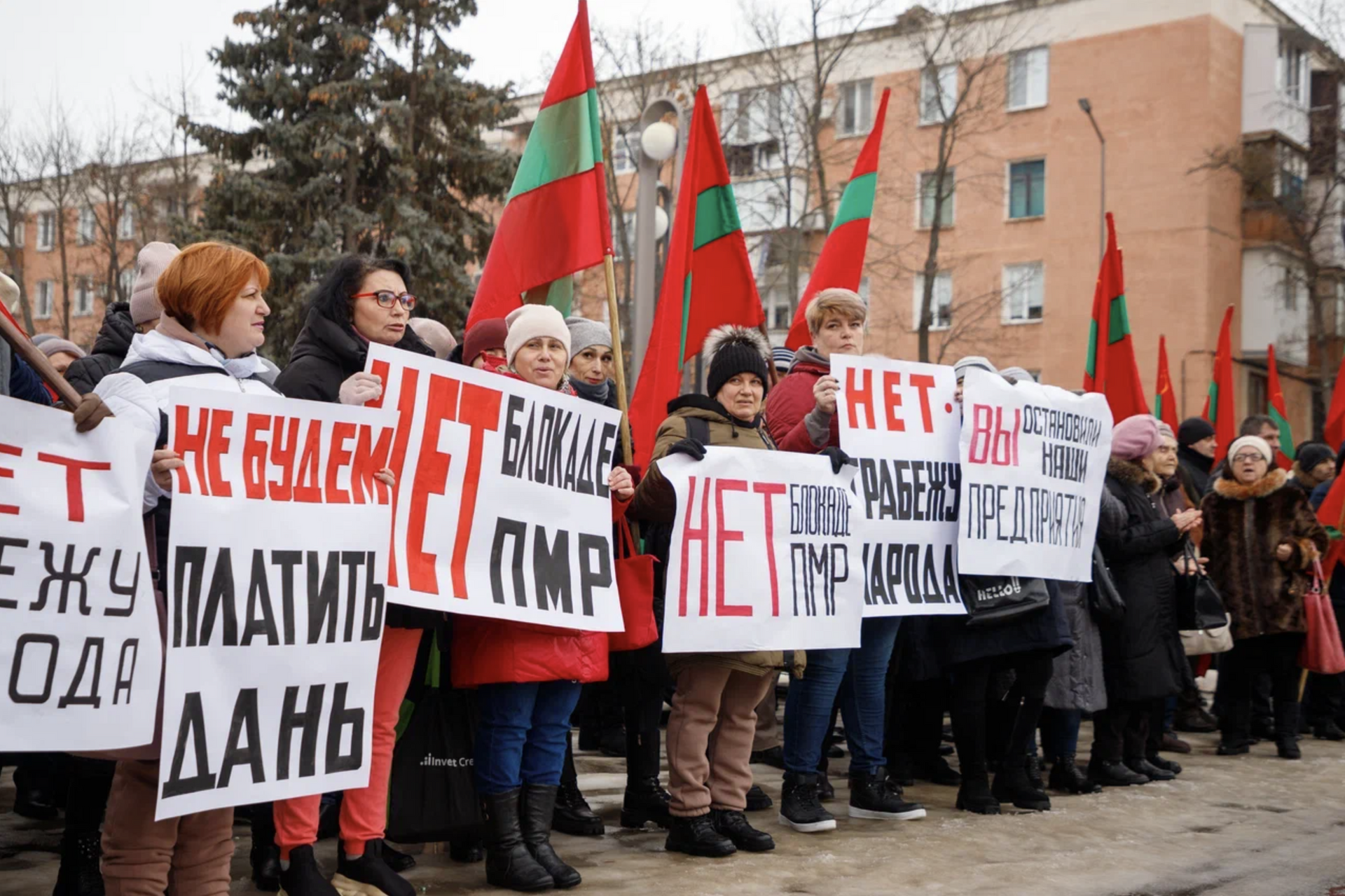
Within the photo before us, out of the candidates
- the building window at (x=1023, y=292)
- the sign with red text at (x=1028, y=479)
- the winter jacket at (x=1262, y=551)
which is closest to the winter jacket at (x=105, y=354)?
the sign with red text at (x=1028, y=479)

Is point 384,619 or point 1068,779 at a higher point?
point 384,619

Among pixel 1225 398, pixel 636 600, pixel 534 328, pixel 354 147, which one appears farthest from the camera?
pixel 354 147

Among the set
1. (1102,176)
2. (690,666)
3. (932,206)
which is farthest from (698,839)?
(932,206)

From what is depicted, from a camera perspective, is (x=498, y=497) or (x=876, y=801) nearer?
(x=498, y=497)

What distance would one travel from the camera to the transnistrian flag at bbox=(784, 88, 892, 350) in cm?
800

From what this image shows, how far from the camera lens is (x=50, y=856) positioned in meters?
5.49

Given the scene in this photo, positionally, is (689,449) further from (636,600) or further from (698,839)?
(698,839)

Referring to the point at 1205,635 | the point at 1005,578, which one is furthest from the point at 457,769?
the point at 1205,635

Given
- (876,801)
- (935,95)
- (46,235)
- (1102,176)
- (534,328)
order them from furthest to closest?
1. (46,235)
2. (935,95)
3. (1102,176)
4. (876,801)
5. (534,328)

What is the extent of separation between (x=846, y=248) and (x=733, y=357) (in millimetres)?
2234

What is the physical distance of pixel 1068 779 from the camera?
7.55 metres

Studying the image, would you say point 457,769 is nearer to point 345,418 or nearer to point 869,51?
point 345,418

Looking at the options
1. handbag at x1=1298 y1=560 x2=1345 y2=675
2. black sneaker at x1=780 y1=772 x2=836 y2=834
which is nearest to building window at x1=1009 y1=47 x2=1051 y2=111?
handbag at x1=1298 y1=560 x2=1345 y2=675

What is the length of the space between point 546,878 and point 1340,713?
7.37 m
